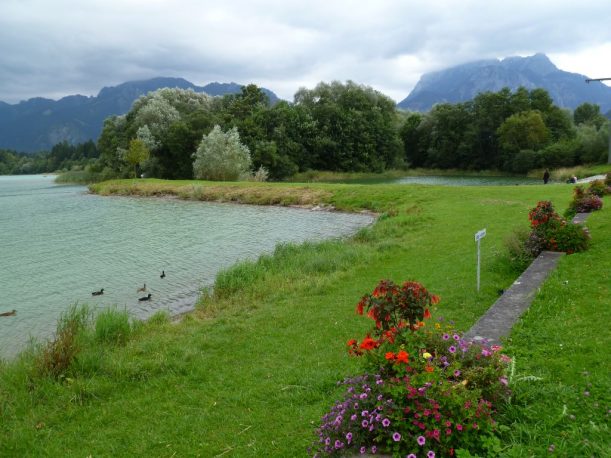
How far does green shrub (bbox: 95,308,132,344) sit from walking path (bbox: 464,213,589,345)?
691cm

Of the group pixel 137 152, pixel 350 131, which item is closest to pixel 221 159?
pixel 137 152

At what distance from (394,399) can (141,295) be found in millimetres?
11794

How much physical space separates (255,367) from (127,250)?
16.2 meters

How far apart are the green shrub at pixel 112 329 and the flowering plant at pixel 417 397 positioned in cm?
659

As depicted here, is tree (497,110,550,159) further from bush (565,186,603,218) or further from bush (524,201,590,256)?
bush (524,201,590,256)

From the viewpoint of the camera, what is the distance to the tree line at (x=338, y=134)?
7119cm

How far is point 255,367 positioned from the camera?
7410mm

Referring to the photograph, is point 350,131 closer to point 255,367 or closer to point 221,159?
point 221,159

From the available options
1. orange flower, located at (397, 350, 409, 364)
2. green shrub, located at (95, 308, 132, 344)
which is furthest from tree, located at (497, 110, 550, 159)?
orange flower, located at (397, 350, 409, 364)

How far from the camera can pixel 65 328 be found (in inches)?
326

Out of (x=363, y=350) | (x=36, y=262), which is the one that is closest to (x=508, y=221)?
(x=363, y=350)

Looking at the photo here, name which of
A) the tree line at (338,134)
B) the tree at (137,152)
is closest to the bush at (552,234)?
the tree line at (338,134)

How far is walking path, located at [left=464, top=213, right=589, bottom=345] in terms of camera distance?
6421 millimetres

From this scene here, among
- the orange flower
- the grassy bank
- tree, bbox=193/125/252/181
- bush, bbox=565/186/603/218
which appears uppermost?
tree, bbox=193/125/252/181
